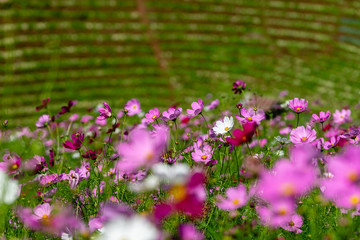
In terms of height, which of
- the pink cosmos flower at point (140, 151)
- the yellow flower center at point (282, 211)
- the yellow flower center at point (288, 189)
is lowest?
the yellow flower center at point (282, 211)

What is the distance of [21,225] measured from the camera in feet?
6.20

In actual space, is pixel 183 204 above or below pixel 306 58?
above

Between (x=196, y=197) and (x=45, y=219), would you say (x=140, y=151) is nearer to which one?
(x=196, y=197)

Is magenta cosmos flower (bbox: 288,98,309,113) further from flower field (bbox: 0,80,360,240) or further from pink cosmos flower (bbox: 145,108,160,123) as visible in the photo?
pink cosmos flower (bbox: 145,108,160,123)

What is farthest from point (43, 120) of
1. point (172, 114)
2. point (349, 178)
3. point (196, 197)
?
point (349, 178)

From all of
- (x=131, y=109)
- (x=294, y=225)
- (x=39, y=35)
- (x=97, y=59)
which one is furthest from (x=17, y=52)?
(x=294, y=225)

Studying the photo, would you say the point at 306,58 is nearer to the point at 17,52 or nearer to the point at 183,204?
the point at 17,52

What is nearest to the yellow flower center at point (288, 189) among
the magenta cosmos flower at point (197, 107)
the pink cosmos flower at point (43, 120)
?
the magenta cosmos flower at point (197, 107)

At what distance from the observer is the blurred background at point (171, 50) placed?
1791 centimetres

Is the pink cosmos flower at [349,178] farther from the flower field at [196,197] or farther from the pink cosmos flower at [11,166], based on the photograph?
the pink cosmos flower at [11,166]

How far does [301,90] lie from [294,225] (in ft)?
56.0

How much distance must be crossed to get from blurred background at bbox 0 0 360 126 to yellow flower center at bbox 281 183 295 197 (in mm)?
15422

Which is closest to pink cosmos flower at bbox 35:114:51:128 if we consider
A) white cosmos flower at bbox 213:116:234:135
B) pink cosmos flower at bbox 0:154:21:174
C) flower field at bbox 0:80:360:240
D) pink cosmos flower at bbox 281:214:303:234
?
flower field at bbox 0:80:360:240

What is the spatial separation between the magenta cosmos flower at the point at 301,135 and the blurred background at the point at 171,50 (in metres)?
14.5
